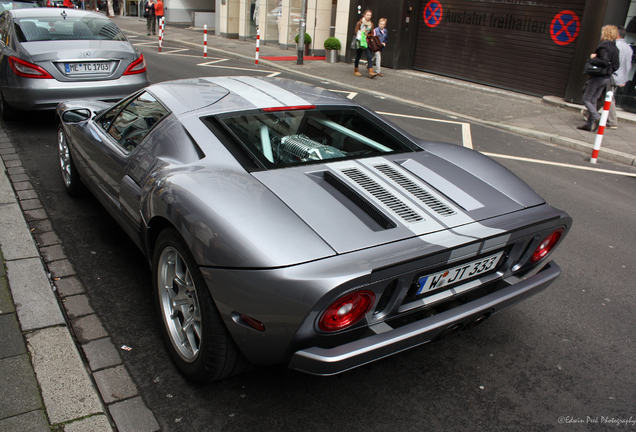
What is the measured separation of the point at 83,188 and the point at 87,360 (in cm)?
247

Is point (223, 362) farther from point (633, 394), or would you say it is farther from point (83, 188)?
point (83, 188)

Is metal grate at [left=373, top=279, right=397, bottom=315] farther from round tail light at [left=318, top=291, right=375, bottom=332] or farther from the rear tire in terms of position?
the rear tire

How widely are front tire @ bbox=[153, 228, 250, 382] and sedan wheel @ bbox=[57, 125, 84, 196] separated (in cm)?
235

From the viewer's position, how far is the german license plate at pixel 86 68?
270 inches

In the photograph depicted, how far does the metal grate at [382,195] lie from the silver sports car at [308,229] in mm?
11

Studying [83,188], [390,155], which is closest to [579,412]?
[390,155]

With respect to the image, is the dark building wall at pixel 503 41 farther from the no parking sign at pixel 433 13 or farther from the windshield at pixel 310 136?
the windshield at pixel 310 136

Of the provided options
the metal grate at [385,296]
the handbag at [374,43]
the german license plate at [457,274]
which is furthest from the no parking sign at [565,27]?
the metal grate at [385,296]

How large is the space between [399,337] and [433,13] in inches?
621

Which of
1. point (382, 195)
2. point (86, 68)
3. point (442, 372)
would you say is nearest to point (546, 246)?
point (442, 372)

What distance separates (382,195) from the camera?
2570mm

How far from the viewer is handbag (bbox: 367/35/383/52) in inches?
577

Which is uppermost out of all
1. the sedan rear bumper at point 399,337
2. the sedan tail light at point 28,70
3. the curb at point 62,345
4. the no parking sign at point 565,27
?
the no parking sign at point 565,27

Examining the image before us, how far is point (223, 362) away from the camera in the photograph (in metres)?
2.37
